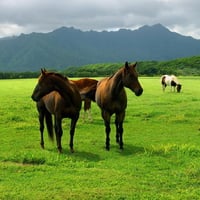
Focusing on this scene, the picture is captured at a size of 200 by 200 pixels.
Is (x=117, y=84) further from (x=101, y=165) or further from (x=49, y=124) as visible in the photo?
(x=101, y=165)

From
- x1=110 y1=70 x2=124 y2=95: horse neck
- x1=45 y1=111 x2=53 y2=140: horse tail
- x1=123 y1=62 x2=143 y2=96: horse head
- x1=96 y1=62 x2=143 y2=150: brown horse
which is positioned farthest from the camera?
x1=45 y1=111 x2=53 y2=140: horse tail

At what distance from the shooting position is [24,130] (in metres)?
14.8

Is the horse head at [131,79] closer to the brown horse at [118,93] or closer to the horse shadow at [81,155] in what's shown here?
the brown horse at [118,93]

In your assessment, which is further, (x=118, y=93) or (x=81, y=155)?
(x=118, y=93)

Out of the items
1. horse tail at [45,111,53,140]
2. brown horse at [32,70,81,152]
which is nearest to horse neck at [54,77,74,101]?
brown horse at [32,70,81,152]

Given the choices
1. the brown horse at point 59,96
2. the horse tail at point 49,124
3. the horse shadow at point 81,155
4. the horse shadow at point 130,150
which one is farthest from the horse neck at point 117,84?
the horse tail at point 49,124

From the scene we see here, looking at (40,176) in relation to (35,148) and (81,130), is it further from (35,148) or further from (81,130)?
(81,130)

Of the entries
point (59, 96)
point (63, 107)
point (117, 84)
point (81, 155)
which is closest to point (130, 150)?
point (81, 155)

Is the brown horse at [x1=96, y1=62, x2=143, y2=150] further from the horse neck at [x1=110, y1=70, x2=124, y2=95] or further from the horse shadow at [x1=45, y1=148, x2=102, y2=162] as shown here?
the horse shadow at [x1=45, y1=148, x2=102, y2=162]

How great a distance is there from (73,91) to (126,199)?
15.2 feet

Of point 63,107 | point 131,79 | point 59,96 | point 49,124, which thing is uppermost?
point 131,79

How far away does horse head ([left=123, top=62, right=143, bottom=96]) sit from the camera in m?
10.5

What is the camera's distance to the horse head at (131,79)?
414 inches

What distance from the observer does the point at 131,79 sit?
10.6m
